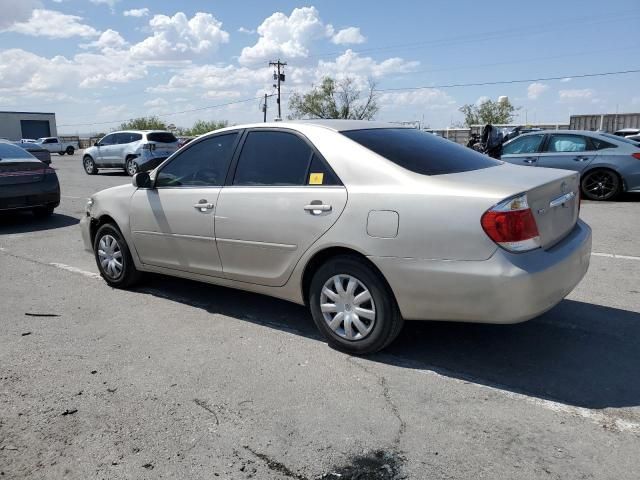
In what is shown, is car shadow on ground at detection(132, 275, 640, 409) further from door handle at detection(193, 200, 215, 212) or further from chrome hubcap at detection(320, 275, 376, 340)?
door handle at detection(193, 200, 215, 212)

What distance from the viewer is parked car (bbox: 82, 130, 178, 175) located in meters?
20.1

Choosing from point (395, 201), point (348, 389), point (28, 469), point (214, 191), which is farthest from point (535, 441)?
point (214, 191)

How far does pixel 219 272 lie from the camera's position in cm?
452

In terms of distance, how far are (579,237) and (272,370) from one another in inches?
90.0

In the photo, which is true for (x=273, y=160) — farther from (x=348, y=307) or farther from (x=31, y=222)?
(x=31, y=222)

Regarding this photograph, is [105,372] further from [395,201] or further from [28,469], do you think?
[395,201]

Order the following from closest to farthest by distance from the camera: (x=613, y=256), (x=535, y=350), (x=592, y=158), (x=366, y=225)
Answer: (x=366, y=225) → (x=535, y=350) → (x=613, y=256) → (x=592, y=158)

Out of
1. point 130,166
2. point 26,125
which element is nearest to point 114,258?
point 130,166

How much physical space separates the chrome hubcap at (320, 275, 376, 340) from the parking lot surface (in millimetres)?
225

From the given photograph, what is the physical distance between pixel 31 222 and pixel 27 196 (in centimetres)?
84

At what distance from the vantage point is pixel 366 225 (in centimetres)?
352

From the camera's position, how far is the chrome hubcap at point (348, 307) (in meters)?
3.66

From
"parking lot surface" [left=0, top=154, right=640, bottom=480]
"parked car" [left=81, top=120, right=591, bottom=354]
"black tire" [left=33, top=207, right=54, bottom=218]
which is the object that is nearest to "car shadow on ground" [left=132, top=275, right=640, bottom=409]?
"parking lot surface" [left=0, top=154, right=640, bottom=480]

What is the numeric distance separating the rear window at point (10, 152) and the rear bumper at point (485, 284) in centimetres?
869
